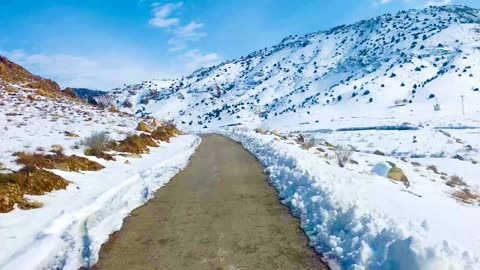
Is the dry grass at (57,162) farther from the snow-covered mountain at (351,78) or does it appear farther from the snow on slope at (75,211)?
the snow-covered mountain at (351,78)

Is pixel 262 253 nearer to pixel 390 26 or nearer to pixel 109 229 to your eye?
pixel 109 229

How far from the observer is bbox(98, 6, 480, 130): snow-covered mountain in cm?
9338

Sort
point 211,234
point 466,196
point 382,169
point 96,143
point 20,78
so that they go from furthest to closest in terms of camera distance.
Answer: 1. point 20,78
2. point 96,143
3. point 382,169
4. point 466,196
5. point 211,234

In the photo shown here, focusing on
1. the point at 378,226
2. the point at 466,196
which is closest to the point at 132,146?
the point at 466,196

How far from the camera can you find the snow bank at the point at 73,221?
22.7 feet

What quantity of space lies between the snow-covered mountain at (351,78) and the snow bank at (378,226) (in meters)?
71.0

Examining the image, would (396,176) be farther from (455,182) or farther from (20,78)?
(20,78)

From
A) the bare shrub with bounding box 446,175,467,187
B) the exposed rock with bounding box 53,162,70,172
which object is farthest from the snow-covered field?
the bare shrub with bounding box 446,175,467,187

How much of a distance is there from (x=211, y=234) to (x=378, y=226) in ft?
9.31

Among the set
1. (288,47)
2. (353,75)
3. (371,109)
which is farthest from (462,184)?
(288,47)

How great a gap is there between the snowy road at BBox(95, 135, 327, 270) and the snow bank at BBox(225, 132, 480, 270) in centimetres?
38

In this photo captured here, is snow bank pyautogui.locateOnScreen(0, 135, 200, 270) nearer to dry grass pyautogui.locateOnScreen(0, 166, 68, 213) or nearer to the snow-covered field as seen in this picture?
the snow-covered field

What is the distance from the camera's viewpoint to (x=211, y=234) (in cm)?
803

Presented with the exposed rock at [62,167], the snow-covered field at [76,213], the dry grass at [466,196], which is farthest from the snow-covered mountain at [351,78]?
the exposed rock at [62,167]
